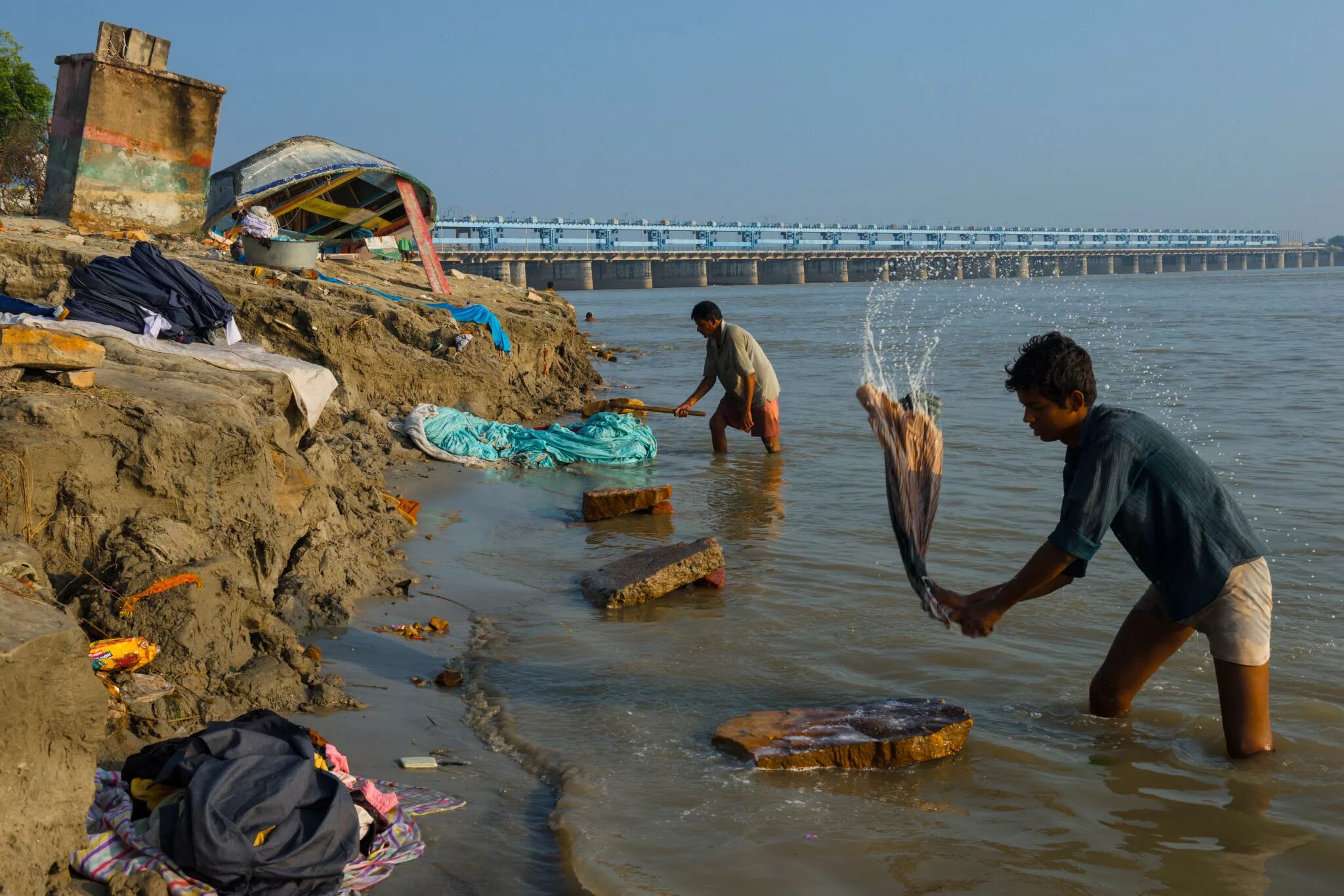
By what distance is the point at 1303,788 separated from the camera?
3.88 meters

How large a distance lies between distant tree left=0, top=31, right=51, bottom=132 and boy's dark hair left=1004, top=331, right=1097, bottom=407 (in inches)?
1210

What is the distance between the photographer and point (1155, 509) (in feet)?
11.7

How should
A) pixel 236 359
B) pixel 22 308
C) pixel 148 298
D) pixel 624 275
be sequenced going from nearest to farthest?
pixel 236 359 < pixel 22 308 < pixel 148 298 < pixel 624 275

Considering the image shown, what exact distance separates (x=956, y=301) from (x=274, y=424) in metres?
55.5

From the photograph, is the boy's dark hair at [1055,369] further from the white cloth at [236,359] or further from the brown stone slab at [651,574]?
A: the white cloth at [236,359]

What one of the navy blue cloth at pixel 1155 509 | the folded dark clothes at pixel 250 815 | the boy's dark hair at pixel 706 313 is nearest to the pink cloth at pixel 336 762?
the folded dark clothes at pixel 250 815

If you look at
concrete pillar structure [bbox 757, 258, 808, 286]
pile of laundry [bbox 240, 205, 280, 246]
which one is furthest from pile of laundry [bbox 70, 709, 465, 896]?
concrete pillar structure [bbox 757, 258, 808, 286]

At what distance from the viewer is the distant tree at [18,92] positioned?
27469 millimetres

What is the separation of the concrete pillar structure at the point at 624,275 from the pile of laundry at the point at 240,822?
88.1 m

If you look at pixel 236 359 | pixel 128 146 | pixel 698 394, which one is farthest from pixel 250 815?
pixel 128 146

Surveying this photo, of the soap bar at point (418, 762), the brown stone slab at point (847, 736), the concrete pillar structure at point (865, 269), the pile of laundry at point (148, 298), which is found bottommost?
the soap bar at point (418, 762)

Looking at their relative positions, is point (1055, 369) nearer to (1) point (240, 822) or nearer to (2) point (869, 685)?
(2) point (869, 685)

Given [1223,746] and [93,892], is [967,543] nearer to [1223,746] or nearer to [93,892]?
[1223,746]

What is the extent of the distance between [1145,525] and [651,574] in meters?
2.89
